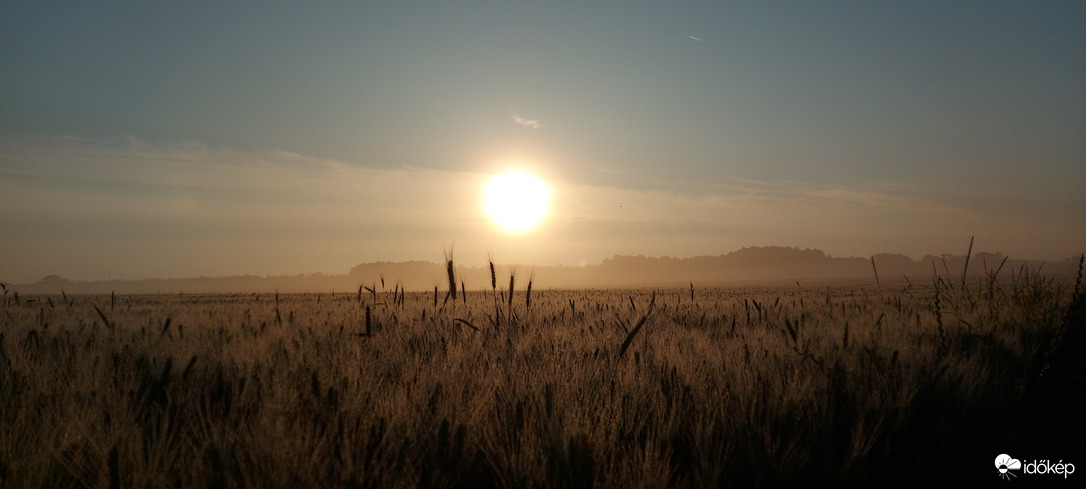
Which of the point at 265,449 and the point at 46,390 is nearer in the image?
the point at 265,449

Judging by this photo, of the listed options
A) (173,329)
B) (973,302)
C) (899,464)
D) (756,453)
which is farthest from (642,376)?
(973,302)

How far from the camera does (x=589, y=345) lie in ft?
15.7

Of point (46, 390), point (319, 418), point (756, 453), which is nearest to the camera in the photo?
point (756, 453)

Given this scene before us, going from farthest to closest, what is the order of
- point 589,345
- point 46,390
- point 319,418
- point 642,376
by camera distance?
point 589,345 < point 642,376 < point 46,390 < point 319,418

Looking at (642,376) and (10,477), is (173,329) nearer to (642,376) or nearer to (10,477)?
(10,477)

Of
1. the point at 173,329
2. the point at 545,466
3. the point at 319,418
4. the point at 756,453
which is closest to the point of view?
the point at 545,466

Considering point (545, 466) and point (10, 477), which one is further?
point (545, 466)

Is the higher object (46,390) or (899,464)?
(46,390)

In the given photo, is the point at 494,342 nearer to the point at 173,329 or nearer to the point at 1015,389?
the point at 1015,389

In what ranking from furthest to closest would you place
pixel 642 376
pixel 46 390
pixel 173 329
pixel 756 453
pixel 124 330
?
pixel 173 329, pixel 124 330, pixel 642 376, pixel 46 390, pixel 756 453

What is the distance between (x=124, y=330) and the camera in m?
Result: 6.04

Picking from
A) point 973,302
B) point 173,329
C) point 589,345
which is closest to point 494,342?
point 589,345

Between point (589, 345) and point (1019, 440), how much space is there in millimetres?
2916

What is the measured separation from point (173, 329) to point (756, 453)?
677cm
